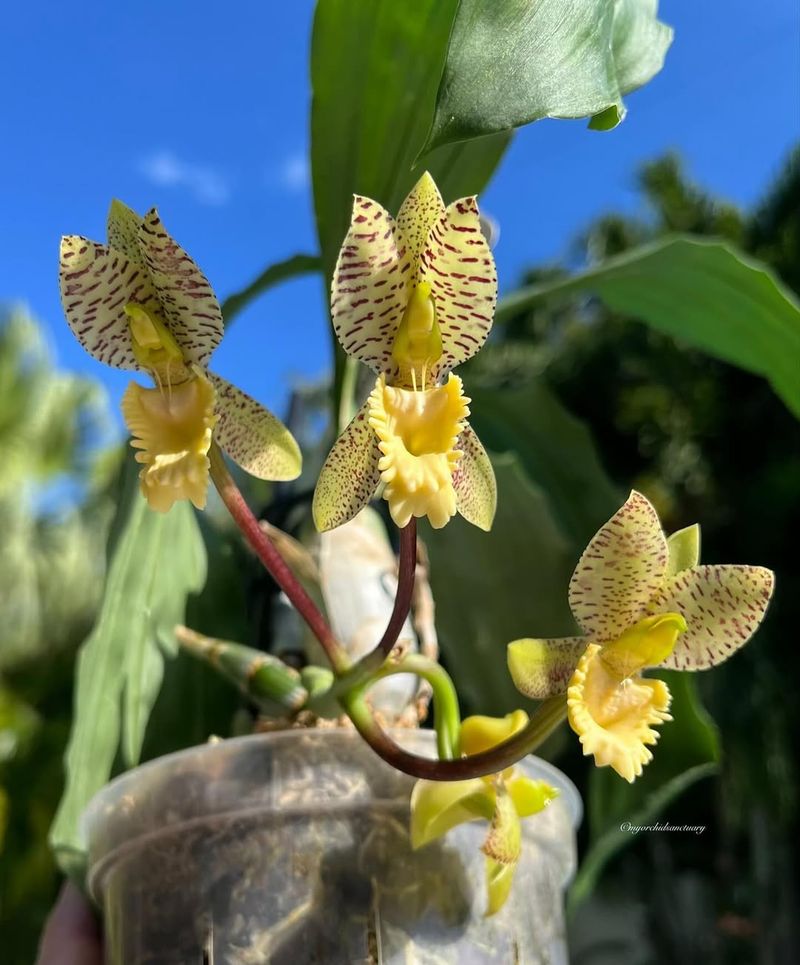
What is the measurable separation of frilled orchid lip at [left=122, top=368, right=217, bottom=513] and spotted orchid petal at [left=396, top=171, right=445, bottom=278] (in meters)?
0.10

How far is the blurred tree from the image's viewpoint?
300 centimetres

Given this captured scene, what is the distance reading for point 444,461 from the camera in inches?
14.0

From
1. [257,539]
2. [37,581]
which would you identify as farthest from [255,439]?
[37,581]

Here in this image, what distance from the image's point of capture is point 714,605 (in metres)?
0.41

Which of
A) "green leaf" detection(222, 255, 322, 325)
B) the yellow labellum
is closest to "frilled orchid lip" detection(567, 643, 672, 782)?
the yellow labellum

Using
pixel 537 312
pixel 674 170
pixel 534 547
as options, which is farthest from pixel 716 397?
pixel 534 547

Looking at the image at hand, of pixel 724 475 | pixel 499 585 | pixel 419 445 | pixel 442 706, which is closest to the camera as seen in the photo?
pixel 419 445

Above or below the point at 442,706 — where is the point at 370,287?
above

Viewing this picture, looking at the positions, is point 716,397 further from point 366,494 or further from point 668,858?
point 366,494

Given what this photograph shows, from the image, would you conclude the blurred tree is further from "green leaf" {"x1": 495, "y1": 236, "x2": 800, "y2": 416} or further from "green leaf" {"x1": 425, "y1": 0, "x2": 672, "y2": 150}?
"green leaf" {"x1": 425, "y1": 0, "x2": 672, "y2": 150}

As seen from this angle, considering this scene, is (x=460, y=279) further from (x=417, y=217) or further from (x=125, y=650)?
(x=125, y=650)

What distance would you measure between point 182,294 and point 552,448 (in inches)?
18.4

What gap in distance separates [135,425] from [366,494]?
0.33 feet

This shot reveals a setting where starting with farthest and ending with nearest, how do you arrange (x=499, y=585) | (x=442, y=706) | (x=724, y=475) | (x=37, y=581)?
(x=37, y=581), (x=724, y=475), (x=499, y=585), (x=442, y=706)
